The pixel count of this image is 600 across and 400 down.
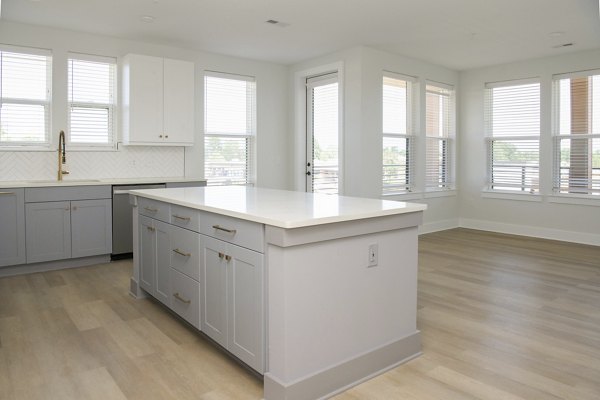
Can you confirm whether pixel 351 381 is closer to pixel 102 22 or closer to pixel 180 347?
pixel 180 347

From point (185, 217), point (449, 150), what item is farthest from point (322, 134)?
point (185, 217)

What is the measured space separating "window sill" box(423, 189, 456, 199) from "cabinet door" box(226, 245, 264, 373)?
514 centimetres

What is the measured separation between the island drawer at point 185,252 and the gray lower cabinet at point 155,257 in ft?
0.35

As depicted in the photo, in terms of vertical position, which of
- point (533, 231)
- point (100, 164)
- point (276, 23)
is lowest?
point (533, 231)

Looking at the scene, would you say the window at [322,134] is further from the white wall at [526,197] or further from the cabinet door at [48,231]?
the cabinet door at [48,231]

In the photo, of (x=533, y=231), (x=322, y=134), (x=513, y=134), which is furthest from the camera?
(x=513, y=134)

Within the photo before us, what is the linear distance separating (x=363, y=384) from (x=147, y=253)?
198cm

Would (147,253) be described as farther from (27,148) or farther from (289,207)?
(27,148)

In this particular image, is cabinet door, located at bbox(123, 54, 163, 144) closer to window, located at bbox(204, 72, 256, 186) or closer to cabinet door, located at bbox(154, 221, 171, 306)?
window, located at bbox(204, 72, 256, 186)

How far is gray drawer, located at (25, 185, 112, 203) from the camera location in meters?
4.58

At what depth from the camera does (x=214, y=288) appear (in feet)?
8.61

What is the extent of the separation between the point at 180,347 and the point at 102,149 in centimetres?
346

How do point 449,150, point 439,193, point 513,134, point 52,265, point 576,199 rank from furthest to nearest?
point 449,150 → point 439,193 → point 513,134 → point 576,199 → point 52,265

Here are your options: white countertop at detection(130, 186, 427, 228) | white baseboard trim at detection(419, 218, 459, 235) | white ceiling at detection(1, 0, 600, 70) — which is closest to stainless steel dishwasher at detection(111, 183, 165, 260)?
white ceiling at detection(1, 0, 600, 70)
